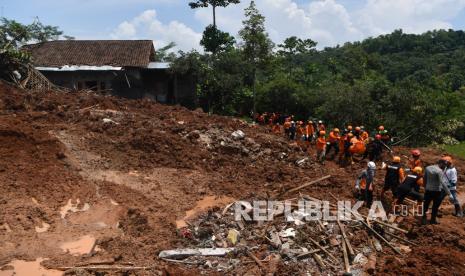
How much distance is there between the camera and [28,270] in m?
8.40

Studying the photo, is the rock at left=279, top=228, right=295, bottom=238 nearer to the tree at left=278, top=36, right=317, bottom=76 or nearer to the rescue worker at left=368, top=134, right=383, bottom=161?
the rescue worker at left=368, top=134, right=383, bottom=161

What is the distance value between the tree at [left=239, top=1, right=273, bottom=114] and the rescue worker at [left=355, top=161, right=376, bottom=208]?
50.4 feet

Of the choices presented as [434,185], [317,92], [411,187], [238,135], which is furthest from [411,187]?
[317,92]

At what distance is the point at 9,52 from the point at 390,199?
16586mm

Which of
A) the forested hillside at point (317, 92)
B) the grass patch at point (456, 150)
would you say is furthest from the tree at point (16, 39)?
the grass patch at point (456, 150)

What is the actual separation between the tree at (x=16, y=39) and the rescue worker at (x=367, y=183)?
15618 millimetres

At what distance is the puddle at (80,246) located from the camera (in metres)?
9.13

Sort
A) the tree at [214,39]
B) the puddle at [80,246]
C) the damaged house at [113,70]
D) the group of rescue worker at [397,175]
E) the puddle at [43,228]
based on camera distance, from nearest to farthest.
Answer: the puddle at [80,246] < the group of rescue worker at [397,175] < the puddle at [43,228] < the damaged house at [113,70] < the tree at [214,39]

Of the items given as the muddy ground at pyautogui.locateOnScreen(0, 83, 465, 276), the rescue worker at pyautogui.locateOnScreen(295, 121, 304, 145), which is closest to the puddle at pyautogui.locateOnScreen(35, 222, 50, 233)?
the muddy ground at pyautogui.locateOnScreen(0, 83, 465, 276)

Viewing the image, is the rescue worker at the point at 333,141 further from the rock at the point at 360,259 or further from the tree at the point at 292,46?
the tree at the point at 292,46

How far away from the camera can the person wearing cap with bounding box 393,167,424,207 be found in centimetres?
1031

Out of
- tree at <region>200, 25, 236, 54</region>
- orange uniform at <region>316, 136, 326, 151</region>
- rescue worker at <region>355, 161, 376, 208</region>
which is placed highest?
tree at <region>200, 25, 236, 54</region>

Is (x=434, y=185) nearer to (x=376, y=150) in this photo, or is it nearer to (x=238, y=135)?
(x=376, y=150)

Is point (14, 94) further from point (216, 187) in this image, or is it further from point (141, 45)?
point (141, 45)
